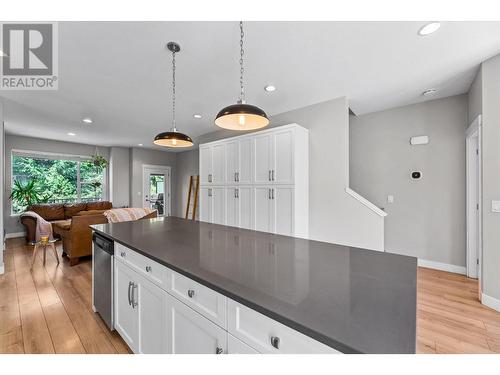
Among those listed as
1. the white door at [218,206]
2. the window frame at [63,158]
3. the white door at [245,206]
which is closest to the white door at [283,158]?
the white door at [245,206]

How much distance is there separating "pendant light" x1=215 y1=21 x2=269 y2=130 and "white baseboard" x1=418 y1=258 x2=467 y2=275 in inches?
143

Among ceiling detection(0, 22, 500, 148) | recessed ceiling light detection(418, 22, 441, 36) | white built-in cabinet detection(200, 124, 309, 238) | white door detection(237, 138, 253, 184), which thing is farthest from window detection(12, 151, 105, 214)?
recessed ceiling light detection(418, 22, 441, 36)

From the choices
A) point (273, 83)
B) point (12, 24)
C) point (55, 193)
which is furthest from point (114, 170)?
point (273, 83)

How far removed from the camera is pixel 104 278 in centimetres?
203

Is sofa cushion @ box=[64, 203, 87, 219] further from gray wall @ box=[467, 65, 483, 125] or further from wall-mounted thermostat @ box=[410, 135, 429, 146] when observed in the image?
gray wall @ box=[467, 65, 483, 125]

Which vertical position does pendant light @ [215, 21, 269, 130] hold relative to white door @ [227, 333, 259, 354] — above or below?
above

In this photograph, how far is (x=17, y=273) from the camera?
11.0ft

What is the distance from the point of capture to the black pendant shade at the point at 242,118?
4.99 feet

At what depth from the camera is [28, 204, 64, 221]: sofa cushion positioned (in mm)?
5574

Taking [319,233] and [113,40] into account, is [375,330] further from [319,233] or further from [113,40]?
[319,233]

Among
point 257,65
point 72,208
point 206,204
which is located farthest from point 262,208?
point 72,208

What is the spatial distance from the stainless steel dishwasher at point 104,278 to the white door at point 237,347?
148cm

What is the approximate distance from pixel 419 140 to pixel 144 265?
166 inches
